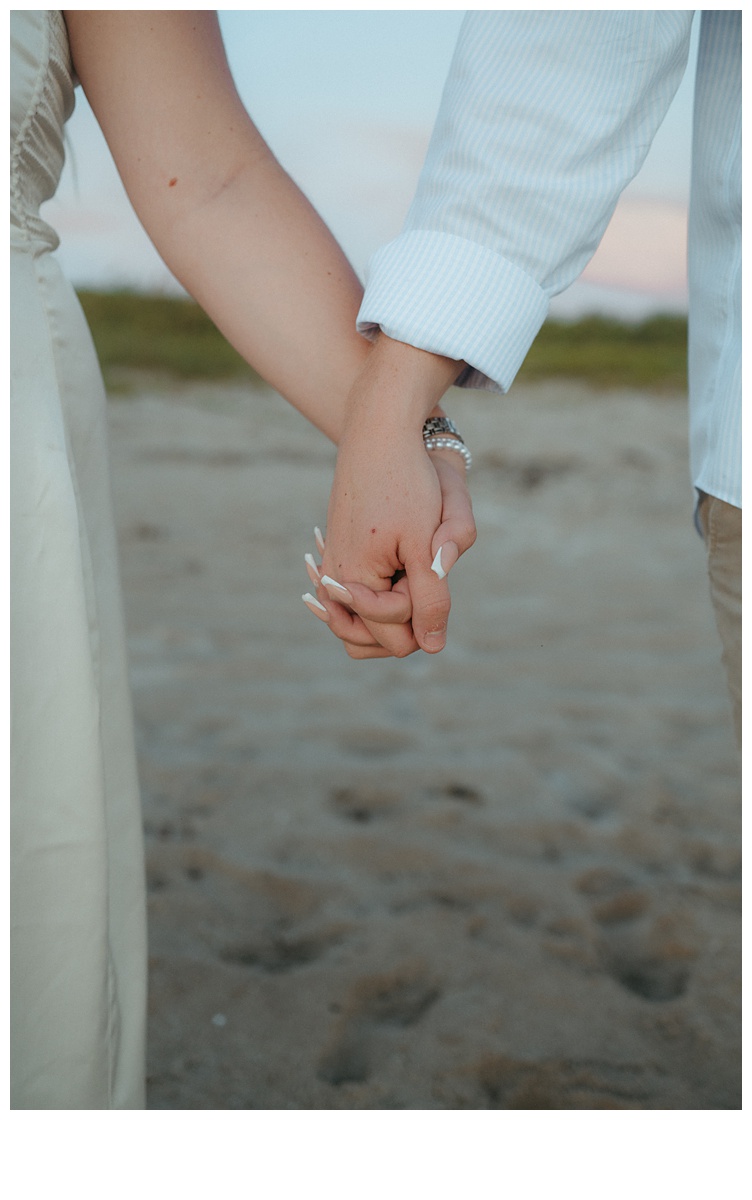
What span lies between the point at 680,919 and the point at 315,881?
2.42ft

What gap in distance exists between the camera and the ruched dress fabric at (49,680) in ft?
3.29

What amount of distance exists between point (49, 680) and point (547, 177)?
0.73 meters

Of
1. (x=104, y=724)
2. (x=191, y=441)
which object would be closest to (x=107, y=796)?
(x=104, y=724)

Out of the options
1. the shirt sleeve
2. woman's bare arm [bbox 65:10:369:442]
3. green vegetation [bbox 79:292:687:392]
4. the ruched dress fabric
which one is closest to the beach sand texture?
the ruched dress fabric

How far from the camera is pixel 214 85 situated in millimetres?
1247

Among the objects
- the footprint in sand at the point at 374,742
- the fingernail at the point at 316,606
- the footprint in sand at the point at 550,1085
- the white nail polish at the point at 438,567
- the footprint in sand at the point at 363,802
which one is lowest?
the footprint in sand at the point at 374,742

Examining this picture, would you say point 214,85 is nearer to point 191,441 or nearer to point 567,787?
point 567,787

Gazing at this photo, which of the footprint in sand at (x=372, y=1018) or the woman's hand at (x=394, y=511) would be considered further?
the footprint in sand at (x=372, y=1018)

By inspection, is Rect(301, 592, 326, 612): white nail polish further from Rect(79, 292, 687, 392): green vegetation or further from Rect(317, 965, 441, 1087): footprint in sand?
Rect(79, 292, 687, 392): green vegetation

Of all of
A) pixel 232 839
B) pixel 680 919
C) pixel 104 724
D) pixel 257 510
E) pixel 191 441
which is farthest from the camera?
pixel 191 441

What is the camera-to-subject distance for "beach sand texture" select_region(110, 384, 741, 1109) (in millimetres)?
1662

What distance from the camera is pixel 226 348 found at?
12.3 m

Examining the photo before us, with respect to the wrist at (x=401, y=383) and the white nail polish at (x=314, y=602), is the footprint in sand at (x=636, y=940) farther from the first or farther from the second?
the wrist at (x=401, y=383)

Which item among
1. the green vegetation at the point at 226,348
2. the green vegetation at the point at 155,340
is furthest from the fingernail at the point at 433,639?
the green vegetation at the point at 155,340
